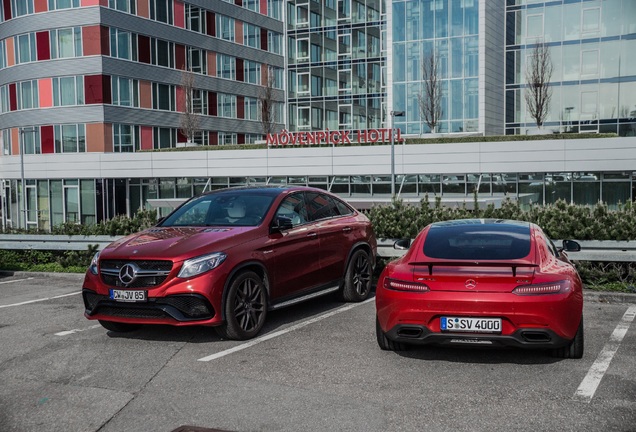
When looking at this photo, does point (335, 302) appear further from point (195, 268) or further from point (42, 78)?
point (42, 78)

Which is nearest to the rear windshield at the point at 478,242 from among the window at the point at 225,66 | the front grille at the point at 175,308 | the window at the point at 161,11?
the front grille at the point at 175,308

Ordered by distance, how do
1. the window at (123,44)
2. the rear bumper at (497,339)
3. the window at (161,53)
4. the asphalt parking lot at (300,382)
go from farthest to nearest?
the window at (161,53), the window at (123,44), the rear bumper at (497,339), the asphalt parking lot at (300,382)

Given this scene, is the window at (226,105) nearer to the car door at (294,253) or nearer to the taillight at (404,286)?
the car door at (294,253)

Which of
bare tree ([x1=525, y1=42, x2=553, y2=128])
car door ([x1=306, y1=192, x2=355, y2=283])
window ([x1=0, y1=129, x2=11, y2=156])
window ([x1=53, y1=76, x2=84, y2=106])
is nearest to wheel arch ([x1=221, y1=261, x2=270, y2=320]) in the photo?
car door ([x1=306, y1=192, x2=355, y2=283])

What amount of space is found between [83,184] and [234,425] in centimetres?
A: 4390

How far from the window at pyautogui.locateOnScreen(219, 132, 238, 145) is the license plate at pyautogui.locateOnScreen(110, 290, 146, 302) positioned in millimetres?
48506

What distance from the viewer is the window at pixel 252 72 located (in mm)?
57438

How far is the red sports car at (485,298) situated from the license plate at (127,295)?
2.34 m

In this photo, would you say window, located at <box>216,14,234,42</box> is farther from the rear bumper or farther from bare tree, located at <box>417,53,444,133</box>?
the rear bumper

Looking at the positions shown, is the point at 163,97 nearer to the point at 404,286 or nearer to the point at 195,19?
the point at 195,19

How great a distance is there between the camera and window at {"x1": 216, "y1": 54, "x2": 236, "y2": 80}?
2138 inches

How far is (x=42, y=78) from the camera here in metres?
45.1

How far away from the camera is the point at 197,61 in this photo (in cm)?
5197

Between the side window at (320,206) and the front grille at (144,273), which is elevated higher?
the side window at (320,206)
